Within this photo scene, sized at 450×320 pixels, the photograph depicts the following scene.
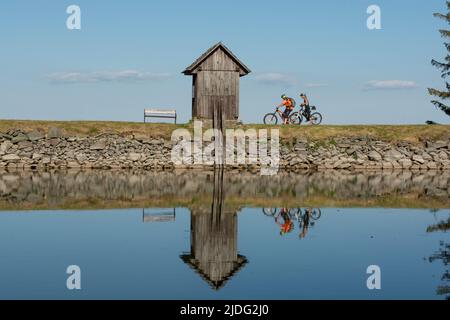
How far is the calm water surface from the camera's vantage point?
39.5ft

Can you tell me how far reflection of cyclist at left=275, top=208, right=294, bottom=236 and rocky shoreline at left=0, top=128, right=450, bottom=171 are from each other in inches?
913

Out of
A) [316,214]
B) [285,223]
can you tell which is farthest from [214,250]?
[316,214]

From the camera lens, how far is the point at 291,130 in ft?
164

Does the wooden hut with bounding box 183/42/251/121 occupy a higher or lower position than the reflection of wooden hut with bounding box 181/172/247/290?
higher

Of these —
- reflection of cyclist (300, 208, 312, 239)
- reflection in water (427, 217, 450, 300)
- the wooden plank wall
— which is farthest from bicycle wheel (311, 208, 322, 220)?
the wooden plank wall

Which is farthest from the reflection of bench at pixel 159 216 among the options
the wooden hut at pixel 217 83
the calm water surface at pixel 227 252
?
the wooden hut at pixel 217 83

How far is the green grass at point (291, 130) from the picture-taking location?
48.3 m

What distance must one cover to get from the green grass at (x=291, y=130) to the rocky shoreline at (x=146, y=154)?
67cm

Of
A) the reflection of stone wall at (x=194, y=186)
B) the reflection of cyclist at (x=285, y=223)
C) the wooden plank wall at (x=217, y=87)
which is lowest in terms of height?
the reflection of cyclist at (x=285, y=223)

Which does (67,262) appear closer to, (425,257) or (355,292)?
(355,292)

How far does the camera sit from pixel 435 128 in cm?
5381

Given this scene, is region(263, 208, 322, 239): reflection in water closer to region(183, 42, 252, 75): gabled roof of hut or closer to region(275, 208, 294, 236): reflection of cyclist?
region(275, 208, 294, 236): reflection of cyclist

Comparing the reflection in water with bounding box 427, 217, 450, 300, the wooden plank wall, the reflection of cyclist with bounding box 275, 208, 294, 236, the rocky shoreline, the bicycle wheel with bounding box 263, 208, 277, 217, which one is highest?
the wooden plank wall

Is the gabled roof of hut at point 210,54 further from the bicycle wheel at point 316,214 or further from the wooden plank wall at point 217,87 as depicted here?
the bicycle wheel at point 316,214
